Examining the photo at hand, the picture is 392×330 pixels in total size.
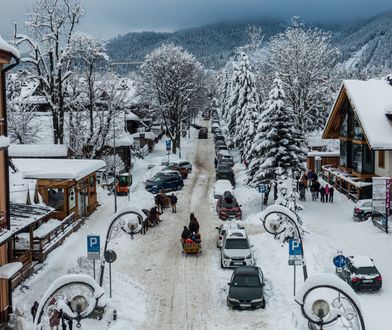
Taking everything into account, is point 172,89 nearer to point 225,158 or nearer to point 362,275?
point 225,158

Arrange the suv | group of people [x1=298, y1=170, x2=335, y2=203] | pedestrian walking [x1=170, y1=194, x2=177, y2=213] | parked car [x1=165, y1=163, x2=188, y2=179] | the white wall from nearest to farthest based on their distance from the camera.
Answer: the suv → the white wall → pedestrian walking [x1=170, y1=194, x2=177, y2=213] → group of people [x1=298, y1=170, x2=335, y2=203] → parked car [x1=165, y1=163, x2=188, y2=179]

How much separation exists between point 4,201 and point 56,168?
13188 mm

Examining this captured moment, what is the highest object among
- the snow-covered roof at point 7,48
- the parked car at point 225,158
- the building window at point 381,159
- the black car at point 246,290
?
the snow-covered roof at point 7,48

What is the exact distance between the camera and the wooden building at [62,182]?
30.4 m

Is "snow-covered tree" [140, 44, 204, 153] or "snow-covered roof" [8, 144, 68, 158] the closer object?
"snow-covered roof" [8, 144, 68, 158]

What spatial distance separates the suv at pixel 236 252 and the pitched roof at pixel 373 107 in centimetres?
1074

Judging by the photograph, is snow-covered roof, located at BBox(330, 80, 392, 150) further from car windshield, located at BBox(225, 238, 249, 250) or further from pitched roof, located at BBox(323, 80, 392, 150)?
car windshield, located at BBox(225, 238, 249, 250)

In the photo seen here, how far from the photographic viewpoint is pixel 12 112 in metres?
52.4

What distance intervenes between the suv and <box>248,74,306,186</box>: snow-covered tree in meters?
10.3

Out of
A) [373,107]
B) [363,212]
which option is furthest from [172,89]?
[363,212]

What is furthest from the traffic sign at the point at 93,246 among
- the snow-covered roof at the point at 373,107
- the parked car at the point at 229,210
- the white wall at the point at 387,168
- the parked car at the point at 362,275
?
the white wall at the point at 387,168

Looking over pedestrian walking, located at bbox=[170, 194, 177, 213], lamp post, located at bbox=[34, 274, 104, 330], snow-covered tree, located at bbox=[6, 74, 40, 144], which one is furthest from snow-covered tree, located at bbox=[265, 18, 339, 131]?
lamp post, located at bbox=[34, 274, 104, 330]

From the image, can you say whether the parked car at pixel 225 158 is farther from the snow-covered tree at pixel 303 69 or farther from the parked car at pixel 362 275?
the parked car at pixel 362 275

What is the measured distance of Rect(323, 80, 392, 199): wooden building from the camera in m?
33.4
